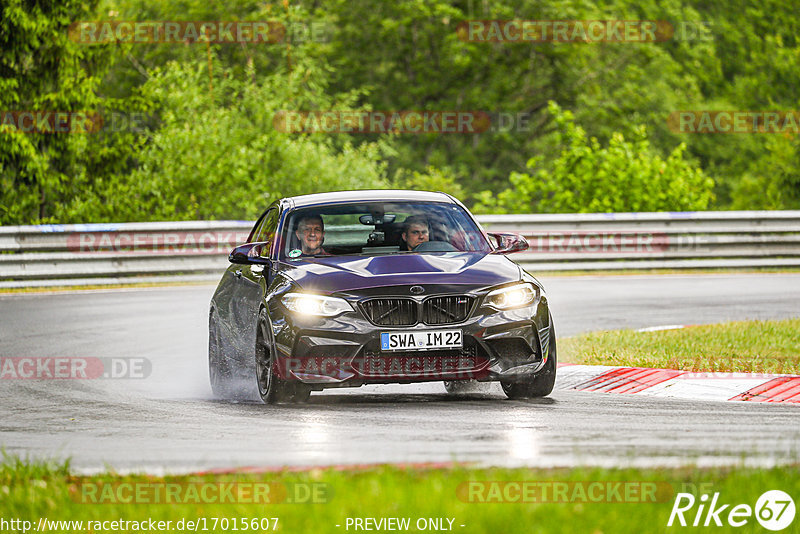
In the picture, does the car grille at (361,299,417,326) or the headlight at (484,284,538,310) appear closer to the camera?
the car grille at (361,299,417,326)

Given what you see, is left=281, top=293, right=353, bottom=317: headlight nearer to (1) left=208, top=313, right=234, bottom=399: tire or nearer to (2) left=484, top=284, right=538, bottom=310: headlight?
(2) left=484, top=284, right=538, bottom=310: headlight

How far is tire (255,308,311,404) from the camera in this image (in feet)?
31.6

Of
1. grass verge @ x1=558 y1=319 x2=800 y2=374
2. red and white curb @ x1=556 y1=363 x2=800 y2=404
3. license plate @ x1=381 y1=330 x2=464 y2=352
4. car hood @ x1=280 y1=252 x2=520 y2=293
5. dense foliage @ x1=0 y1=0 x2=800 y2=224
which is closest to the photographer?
license plate @ x1=381 y1=330 x2=464 y2=352

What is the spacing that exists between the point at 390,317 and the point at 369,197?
188 cm

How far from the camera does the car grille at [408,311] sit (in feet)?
30.6

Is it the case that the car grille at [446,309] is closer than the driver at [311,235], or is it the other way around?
the car grille at [446,309]

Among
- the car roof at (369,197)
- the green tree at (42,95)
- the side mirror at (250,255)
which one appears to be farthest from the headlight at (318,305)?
the green tree at (42,95)

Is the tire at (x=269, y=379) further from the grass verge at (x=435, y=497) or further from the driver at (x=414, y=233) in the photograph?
the grass verge at (x=435, y=497)

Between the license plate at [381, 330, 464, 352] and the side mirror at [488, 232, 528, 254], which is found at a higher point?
the side mirror at [488, 232, 528, 254]

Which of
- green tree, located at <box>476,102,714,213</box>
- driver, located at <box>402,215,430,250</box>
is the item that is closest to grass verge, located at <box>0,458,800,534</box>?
driver, located at <box>402,215,430,250</box>

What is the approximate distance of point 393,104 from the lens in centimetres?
5128

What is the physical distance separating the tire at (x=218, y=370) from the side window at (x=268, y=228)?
0.83 meters

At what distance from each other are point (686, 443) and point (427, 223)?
146 inches

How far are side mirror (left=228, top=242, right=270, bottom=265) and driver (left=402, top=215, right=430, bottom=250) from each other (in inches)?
42.6
